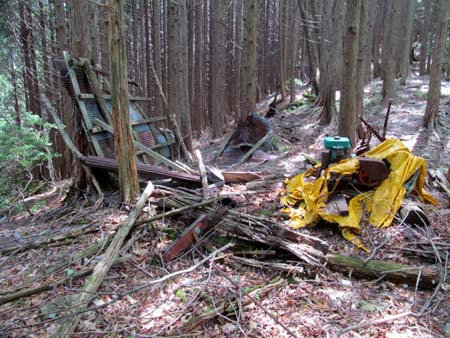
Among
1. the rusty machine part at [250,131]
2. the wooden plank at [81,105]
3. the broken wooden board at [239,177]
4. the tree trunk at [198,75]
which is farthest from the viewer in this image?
the tree trunk at [198,75]

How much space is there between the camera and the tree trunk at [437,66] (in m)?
9.38

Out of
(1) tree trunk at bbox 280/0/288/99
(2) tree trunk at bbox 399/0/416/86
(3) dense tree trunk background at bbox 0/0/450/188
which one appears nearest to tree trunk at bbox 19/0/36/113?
(3) dense tree trunk background at bbox 0/0/450/188

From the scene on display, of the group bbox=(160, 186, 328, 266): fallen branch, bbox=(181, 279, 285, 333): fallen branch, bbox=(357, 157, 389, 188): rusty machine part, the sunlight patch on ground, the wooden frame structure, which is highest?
the wooden frame structure

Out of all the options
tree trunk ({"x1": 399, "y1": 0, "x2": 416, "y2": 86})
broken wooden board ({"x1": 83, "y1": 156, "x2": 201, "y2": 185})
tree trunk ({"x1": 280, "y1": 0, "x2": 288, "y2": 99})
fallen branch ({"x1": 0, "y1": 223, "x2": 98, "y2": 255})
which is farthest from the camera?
tree trunk ({"x1": 280, "y1": 0, "x2": 288, "y2": 99})

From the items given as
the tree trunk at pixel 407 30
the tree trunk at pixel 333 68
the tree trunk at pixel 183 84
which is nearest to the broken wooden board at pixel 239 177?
the tree trunk at pixel 183 84

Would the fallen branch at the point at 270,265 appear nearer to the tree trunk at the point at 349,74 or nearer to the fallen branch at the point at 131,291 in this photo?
the fallen branch at the point at 131,291

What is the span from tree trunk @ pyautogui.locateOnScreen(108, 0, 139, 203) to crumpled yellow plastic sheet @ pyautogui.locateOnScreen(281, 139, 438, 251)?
2.15 meters

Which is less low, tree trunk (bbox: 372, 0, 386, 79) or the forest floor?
tree trunk (bbox: 372, 0, 386, 79)

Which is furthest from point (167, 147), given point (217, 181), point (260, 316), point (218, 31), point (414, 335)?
point (218, 31)

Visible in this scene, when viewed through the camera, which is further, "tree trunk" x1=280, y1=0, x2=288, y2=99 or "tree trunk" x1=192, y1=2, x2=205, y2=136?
"tree trunk" x1=280, y1=0, x2=288, y2=99

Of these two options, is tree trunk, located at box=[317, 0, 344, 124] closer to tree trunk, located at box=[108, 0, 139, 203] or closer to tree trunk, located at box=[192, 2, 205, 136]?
tree trunk, located at box=[192, 2, 205, 136]

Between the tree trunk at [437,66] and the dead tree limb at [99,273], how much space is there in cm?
932

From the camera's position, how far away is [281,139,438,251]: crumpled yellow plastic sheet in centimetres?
426

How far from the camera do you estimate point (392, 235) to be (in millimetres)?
4098
